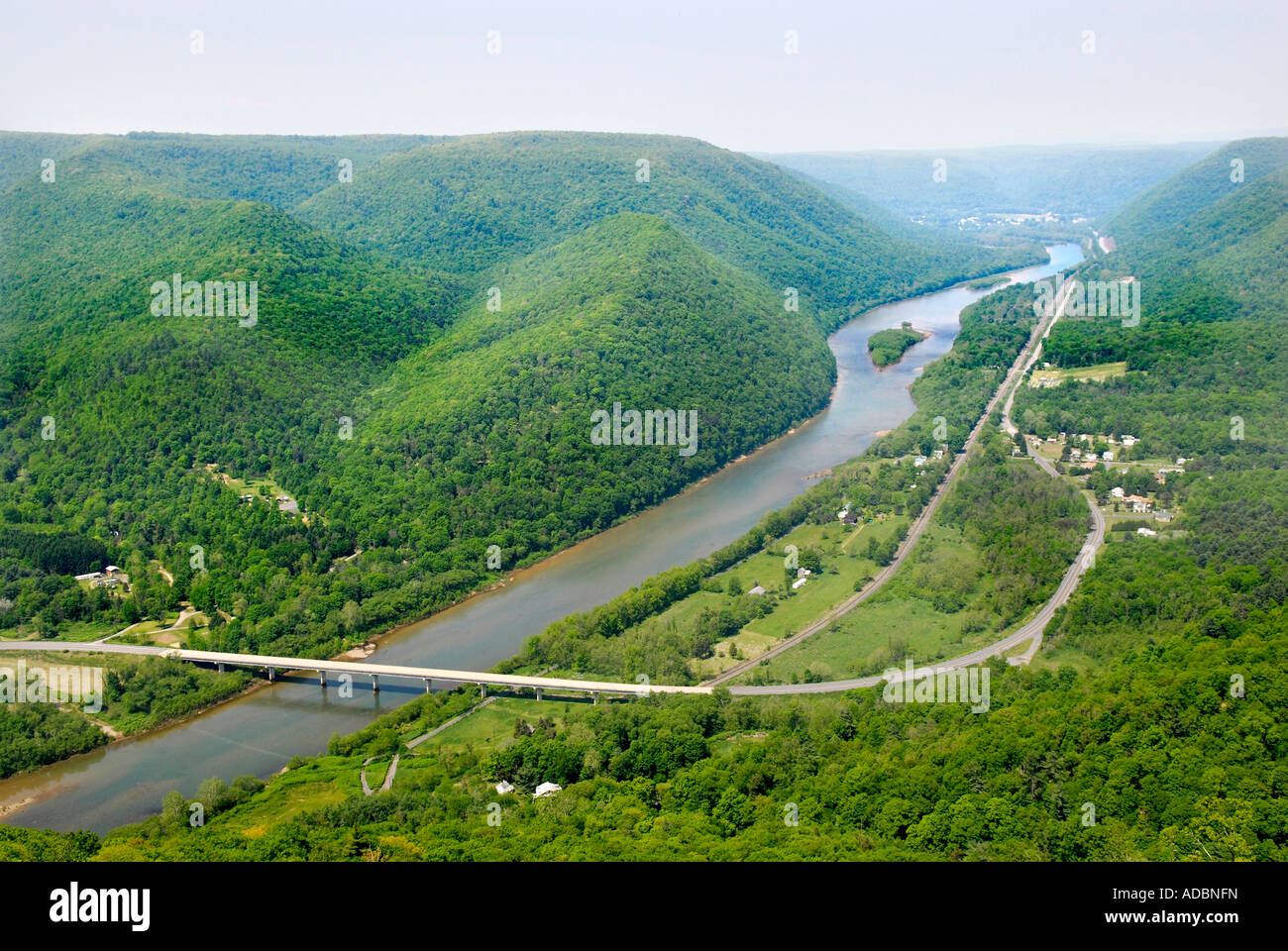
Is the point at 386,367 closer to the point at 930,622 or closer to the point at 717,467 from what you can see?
the point at 717,467

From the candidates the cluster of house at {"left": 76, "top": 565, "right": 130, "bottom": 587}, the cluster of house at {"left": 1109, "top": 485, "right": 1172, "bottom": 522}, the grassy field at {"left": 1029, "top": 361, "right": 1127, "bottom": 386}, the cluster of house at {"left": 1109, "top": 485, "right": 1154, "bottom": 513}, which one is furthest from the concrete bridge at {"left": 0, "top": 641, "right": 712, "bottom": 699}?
the grassy field at {"left": 1029, "top": 361, "right": 1127, "bottom": 386}

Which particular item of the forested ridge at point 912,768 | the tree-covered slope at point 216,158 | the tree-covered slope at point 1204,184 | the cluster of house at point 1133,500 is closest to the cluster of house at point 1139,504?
the cluster of house at point 1133,500

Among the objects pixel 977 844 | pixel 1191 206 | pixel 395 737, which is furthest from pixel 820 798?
pixel 1191 206

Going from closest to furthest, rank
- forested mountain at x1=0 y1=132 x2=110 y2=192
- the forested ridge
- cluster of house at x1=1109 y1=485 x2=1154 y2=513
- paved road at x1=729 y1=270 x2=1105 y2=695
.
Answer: the forested ridge → paved road at x1=729 y1=270 x2=1105 y2=695 → cluster of house at x1=1109 y1=485 x2=1154 y2=513 → forested mountain at x1=0 y1=132 x2=110 y2=192

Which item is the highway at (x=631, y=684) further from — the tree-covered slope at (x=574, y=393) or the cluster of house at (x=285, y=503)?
the cluster of house at (x=285, y=503)

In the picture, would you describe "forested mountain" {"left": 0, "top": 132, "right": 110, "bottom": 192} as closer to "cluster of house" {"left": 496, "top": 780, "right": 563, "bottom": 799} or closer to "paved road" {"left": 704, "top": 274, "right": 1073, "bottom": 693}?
"paved road" {"left": 704, "top": 274, "right": 1073, "bottom": 693}
